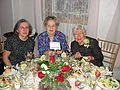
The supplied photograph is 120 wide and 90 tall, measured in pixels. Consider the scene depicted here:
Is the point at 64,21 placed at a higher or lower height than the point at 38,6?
lower

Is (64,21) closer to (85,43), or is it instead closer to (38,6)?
(38,6)

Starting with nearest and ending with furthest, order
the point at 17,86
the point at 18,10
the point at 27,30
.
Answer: the point at 17,86
the point at 27,30
the point at 18,10

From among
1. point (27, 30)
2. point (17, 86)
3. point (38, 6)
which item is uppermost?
point (38, 6)

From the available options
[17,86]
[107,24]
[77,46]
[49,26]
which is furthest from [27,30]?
[107,24]

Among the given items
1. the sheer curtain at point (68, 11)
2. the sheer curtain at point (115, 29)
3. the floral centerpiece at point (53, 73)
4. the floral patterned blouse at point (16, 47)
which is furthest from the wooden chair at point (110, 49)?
the floral centerpiece at point (53, 73)

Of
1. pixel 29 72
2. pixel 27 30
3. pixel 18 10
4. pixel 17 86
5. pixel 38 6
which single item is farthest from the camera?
pixel 18 10

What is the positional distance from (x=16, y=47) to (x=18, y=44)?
5cm

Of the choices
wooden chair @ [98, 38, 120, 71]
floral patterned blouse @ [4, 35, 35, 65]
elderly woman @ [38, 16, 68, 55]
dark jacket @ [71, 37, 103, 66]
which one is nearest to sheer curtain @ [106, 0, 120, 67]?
wooden chair @ [98, 38, 120, 71]

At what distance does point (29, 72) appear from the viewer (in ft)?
7.16

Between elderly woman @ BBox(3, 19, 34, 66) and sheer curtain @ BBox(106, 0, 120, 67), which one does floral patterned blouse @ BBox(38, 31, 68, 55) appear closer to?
elderly woman @ BBox(3, 19, 34, 66)

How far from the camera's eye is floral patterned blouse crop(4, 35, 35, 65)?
2.81 m

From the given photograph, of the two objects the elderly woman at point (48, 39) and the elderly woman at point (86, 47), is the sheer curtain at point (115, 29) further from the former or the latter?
the elderly woman at point (48, 39)

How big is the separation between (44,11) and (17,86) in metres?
2.18

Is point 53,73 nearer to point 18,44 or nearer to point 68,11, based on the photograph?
point 18,44
